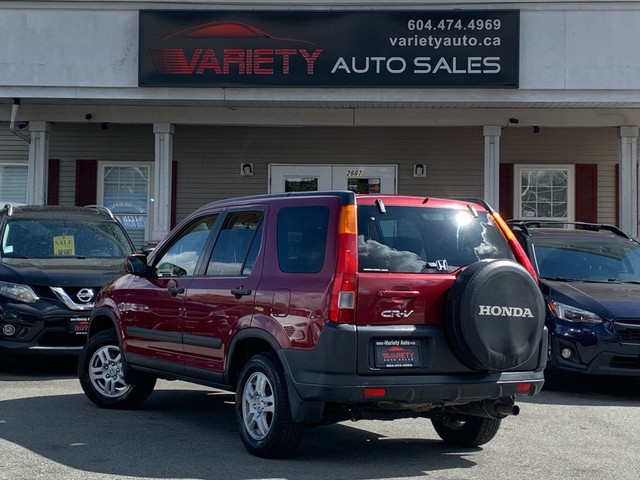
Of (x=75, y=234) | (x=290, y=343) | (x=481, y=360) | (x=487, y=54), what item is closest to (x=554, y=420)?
(x=481, y=360)

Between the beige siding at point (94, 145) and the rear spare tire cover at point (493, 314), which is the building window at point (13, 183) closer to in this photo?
the beige siding at point (94, 145)

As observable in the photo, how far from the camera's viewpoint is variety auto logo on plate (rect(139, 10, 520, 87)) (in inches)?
563

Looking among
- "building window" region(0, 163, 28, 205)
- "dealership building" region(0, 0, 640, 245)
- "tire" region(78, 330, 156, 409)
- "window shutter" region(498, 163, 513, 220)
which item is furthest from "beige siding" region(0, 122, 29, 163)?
"tire" region(78, 330, 156, 409)

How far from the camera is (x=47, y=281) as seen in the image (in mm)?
9656

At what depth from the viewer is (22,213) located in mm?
11258

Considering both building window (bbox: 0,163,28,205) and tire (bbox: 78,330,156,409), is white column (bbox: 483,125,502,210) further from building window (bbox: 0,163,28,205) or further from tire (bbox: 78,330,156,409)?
building window (bbox: 0,163,28,205)

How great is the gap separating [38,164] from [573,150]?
987 centimetres

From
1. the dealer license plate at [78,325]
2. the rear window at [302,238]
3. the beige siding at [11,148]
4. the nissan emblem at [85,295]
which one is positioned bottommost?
the dealer license plate at [78,325]

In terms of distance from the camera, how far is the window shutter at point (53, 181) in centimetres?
1767

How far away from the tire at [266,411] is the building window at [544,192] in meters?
12.0

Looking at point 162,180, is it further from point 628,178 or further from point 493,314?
point 493,314

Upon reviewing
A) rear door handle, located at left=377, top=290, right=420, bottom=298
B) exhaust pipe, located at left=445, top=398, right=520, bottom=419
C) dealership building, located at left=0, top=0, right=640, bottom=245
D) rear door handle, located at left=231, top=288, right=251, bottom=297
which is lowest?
exhaust pipe, located at left=445, top=398, right=520, bottom=419

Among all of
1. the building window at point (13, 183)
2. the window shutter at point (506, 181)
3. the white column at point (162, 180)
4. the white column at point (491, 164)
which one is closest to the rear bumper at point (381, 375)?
the white column at point (491, 164)

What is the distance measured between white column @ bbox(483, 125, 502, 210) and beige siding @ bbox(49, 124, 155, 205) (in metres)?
6.40
